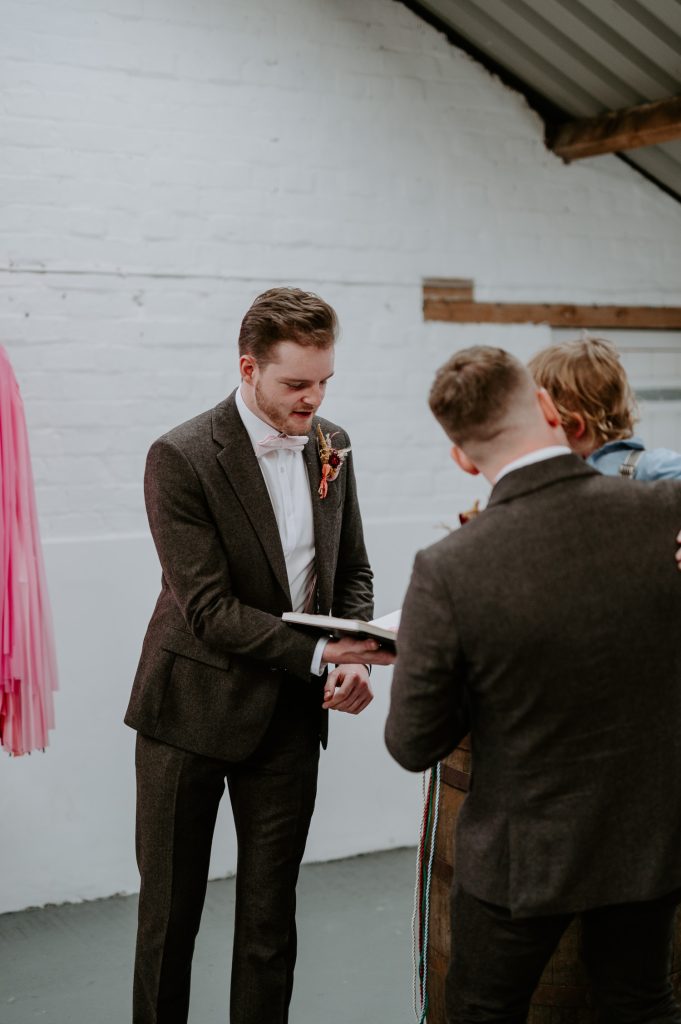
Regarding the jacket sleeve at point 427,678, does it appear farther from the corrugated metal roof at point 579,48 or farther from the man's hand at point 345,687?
the corrugated metal roof at point 579,48

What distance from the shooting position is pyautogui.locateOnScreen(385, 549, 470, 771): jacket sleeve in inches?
66.4

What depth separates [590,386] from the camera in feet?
7.73

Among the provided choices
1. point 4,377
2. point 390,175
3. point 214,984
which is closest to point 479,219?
point 390,175

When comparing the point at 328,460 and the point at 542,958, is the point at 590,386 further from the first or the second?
the point at 542,958

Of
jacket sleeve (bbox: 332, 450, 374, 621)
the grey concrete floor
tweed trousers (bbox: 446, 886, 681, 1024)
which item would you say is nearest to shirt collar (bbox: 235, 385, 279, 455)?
jacket sleeve (bbox: 332, 450, 374, 621)

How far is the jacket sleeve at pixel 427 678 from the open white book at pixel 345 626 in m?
0.33

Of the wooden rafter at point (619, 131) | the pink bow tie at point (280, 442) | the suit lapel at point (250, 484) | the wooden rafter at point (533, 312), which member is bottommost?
the suit lapel at point (250, 484)

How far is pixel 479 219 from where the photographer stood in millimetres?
4387

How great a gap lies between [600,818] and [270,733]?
3.16 feet

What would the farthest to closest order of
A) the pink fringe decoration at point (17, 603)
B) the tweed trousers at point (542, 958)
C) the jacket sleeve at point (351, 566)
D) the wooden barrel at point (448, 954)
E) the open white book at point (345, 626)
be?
the pink fringe decoration at point (17, 603)
the jacket sleeve at point (351, 566)
the wooden barrel at point (448, 954)
the open white book at point (345, 626)
the tweed trousers at point (542, 958)

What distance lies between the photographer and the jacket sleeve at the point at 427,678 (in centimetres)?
169

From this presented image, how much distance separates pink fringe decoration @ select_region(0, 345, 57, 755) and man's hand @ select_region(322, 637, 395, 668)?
1.24 m

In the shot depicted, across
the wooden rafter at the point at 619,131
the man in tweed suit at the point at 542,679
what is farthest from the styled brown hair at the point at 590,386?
the wooden rafter at the point at 619,131

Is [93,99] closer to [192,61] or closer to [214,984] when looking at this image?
[192,61]
